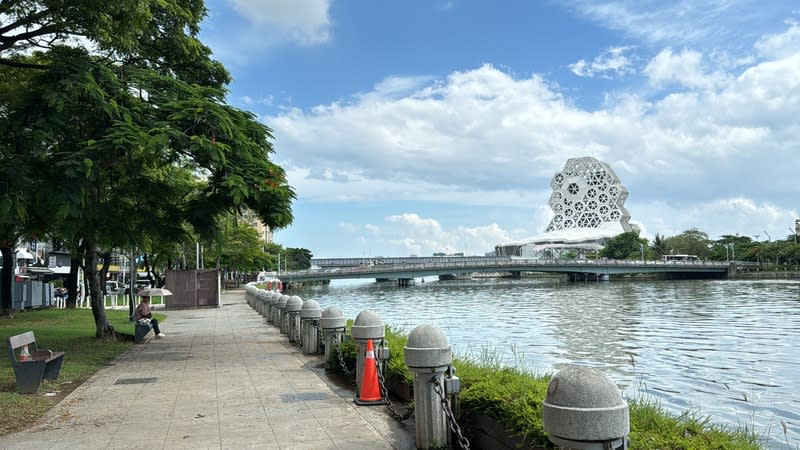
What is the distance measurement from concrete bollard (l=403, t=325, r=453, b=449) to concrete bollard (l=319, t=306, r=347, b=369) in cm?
523

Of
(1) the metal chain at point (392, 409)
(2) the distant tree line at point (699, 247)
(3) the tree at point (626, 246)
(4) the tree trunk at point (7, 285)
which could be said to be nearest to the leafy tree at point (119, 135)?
(1) the metal chain at point (392, 409)

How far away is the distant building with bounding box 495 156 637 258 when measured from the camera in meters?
164

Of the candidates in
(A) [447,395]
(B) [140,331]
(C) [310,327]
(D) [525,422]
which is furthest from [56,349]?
(D) [525,422]

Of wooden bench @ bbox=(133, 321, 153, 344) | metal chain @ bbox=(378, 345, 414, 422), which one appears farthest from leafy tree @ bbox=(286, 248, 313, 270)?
metal chain @ bbox=(378, 345, 414, 422)

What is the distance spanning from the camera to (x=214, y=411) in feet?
28.3

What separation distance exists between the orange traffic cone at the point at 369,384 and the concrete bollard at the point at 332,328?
2.78 metres

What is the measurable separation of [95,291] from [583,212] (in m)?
166

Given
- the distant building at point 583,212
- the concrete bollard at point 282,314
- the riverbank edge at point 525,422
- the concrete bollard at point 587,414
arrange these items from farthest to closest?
the distant building at point 583,212, the concrete bollard at point 282,314, the riverbank edge at point 525,422, the concrete bollard at point 587,414

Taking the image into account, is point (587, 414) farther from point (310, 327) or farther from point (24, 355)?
point (310, 327)

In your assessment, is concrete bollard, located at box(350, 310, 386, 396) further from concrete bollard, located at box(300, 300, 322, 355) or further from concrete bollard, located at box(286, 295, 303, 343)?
concrete bollard, located at box(286, 295, 303, 343)

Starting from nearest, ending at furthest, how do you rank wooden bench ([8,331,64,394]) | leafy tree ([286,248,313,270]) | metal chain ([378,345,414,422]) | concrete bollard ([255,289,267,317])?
1. metal chain ([378,345,414,422])
2. wooden bench ([8,331,64,394])
3. concrete bollard ([255,289,267,317])
4. leafy tree ([286,248,313,270])

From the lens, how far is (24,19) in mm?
13453

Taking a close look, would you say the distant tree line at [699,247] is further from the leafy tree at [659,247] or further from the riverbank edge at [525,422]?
the riverbank edge at [525,422]

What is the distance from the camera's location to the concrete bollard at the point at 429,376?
20.7 ft
